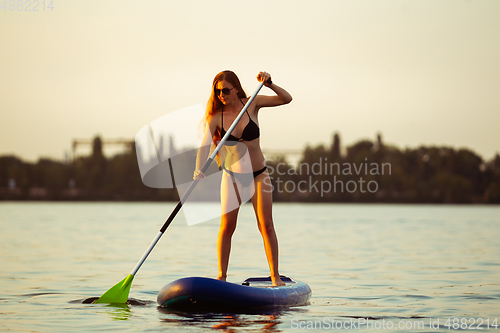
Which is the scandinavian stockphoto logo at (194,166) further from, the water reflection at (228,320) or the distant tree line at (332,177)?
the distant tree line at (332,177)

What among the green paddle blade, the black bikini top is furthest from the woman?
the green paddle blade

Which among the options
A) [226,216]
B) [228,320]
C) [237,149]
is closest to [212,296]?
[228,320]

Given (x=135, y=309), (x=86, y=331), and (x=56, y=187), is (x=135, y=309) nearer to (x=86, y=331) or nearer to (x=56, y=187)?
(x=86, y=331)

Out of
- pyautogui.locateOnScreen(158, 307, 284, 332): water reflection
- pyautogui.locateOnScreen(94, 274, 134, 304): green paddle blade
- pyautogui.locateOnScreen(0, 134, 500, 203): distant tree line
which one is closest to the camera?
pyautogui.locateOnScreen(158, 307, 284, 332): water reflection

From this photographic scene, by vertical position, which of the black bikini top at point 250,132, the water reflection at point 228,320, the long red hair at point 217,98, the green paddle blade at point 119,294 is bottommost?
the water reflection at point 228,320

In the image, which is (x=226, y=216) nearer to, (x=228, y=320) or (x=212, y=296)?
(x=212, y=296)

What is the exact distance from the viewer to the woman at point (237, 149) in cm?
727

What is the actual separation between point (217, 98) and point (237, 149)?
622 mm

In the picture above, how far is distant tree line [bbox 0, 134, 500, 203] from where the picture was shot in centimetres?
12562

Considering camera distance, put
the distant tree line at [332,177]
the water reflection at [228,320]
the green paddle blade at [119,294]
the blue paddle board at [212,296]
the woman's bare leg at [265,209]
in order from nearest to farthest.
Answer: the water reflection at [228,320] → the blue paddle board at [212,296] → the woman's bare leg at [265,209] → the green paddle blade at [119,294] → the distant tree line at [332,177]

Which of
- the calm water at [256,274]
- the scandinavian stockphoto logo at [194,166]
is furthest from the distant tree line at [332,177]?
the scandinavian stockphoto logo at [194,166]

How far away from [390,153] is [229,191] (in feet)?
417

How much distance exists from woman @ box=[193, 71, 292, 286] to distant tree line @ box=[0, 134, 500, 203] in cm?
11655

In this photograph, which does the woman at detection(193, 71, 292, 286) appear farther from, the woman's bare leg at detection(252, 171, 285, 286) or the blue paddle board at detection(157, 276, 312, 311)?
the blue paddle board at detection(157, 276, 312, 311)
